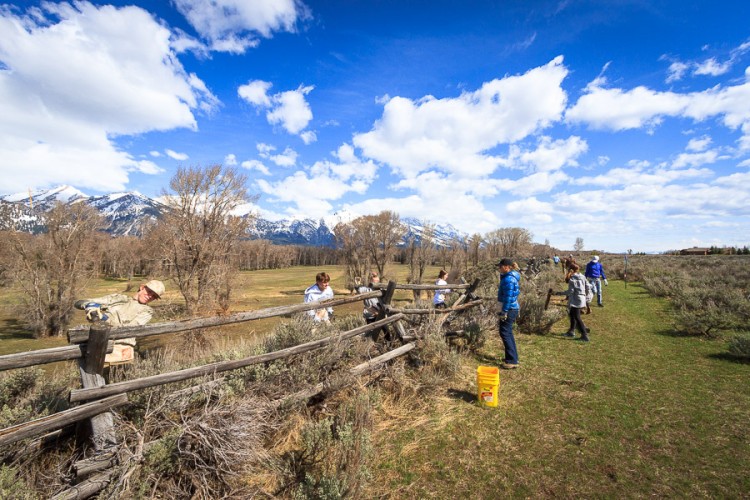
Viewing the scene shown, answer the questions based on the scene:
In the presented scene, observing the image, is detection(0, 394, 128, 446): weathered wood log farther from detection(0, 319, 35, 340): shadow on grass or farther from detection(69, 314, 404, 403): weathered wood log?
detection(0, 319, 35, 340): shadow on grass

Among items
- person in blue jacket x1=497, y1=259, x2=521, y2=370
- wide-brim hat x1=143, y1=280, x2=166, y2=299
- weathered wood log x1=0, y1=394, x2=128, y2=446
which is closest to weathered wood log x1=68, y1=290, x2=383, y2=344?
weathered wood log x1=0, y1=394, x2=128, y2=446

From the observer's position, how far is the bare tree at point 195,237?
37.9 ft

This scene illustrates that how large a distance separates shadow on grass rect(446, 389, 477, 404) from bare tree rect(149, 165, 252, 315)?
33.1 ft

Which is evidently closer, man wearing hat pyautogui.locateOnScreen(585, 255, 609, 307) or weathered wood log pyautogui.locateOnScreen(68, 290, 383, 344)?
weathered wood log pyautogui.locateOnScreen(68, 290, 383, 344)

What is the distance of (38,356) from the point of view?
249 centimetres

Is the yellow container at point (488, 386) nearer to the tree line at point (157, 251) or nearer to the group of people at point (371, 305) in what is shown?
the group of people at point (371, 305)

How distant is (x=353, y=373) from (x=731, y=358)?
25.8 feet

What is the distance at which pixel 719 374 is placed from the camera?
5.64 m

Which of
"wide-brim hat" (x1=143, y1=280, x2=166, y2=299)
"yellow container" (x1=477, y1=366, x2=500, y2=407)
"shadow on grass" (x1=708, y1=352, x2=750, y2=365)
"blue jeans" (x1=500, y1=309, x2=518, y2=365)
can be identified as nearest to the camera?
"yellow container" (x1=477, y1=366, x2=500, y2=407)

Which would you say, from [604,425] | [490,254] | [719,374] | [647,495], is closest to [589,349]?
[719,374]

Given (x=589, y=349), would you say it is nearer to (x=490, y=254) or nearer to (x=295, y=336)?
(x=295, y=336)

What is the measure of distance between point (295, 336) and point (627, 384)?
18.6 feet

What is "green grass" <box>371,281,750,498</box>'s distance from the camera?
3111 mm

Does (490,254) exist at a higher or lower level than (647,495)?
higher
